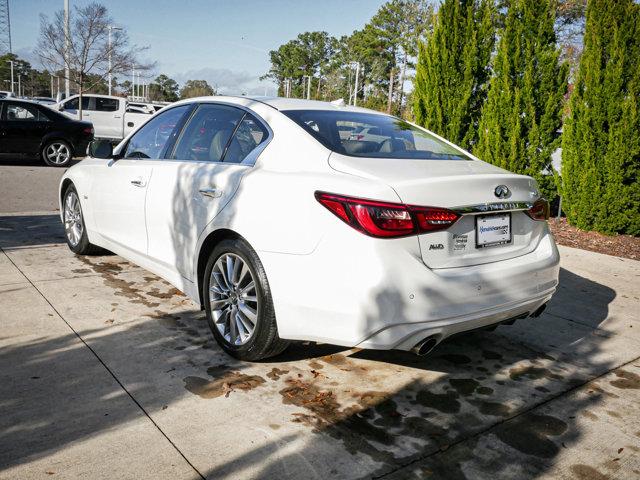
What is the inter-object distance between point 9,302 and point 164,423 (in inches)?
87.2

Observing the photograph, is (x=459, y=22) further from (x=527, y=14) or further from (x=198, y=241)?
(x=198, y=241)

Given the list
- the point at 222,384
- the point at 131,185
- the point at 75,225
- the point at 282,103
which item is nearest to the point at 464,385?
the point at 222,384

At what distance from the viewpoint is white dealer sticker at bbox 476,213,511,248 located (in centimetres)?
300

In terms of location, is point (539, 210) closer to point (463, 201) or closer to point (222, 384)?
point (463, 201)

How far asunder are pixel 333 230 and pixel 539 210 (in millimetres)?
1489

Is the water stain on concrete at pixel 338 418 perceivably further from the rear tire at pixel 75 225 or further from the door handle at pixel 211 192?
the rear tire at pixel 75 225

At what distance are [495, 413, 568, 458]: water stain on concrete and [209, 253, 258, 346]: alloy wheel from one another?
1475mm

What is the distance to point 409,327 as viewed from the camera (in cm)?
272

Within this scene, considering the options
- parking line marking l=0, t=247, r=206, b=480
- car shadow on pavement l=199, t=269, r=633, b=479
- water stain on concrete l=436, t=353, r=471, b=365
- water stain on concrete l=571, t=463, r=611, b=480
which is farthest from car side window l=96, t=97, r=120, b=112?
water stain on concrete l=571, t=463, r=611, b=480

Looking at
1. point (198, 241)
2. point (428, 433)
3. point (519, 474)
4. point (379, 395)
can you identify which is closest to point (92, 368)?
point (198, 241)

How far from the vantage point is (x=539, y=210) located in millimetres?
3443

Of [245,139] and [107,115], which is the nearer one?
[245,139]

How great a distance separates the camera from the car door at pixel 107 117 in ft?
67.8

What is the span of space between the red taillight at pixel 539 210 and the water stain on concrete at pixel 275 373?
69.2 inches
